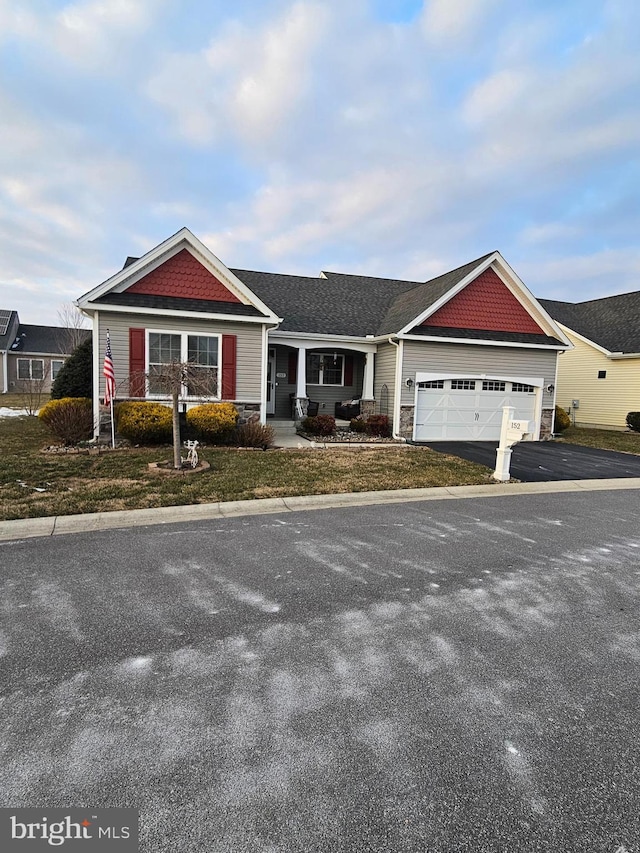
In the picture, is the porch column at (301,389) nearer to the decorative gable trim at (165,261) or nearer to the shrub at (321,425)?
the shrub at (321,425)

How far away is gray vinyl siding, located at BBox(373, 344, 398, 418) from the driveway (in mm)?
2180

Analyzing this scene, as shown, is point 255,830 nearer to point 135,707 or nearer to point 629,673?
point 135,707

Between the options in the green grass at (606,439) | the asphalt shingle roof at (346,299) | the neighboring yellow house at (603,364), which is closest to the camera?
the green grass at (606,439)

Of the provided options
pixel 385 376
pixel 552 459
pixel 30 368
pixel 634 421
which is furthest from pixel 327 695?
pixel 30 368

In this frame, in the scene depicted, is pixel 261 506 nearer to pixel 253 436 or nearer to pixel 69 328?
pixel 253 436

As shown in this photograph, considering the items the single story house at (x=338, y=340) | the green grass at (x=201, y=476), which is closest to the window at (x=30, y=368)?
the single story house at (x=338, y=340)

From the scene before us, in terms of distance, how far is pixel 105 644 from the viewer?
3205 millimetres

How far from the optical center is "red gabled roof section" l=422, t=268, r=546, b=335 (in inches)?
618

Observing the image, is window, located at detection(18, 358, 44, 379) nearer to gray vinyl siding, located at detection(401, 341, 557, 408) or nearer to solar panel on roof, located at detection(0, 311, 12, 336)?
solar panel on roof, located at detection(0, 311, 12, 336)

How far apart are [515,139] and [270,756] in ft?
61.6

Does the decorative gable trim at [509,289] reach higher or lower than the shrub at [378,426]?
higher

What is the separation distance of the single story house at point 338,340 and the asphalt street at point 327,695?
7123mm

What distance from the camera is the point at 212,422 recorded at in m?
12.2

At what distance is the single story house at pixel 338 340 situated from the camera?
12.8m
